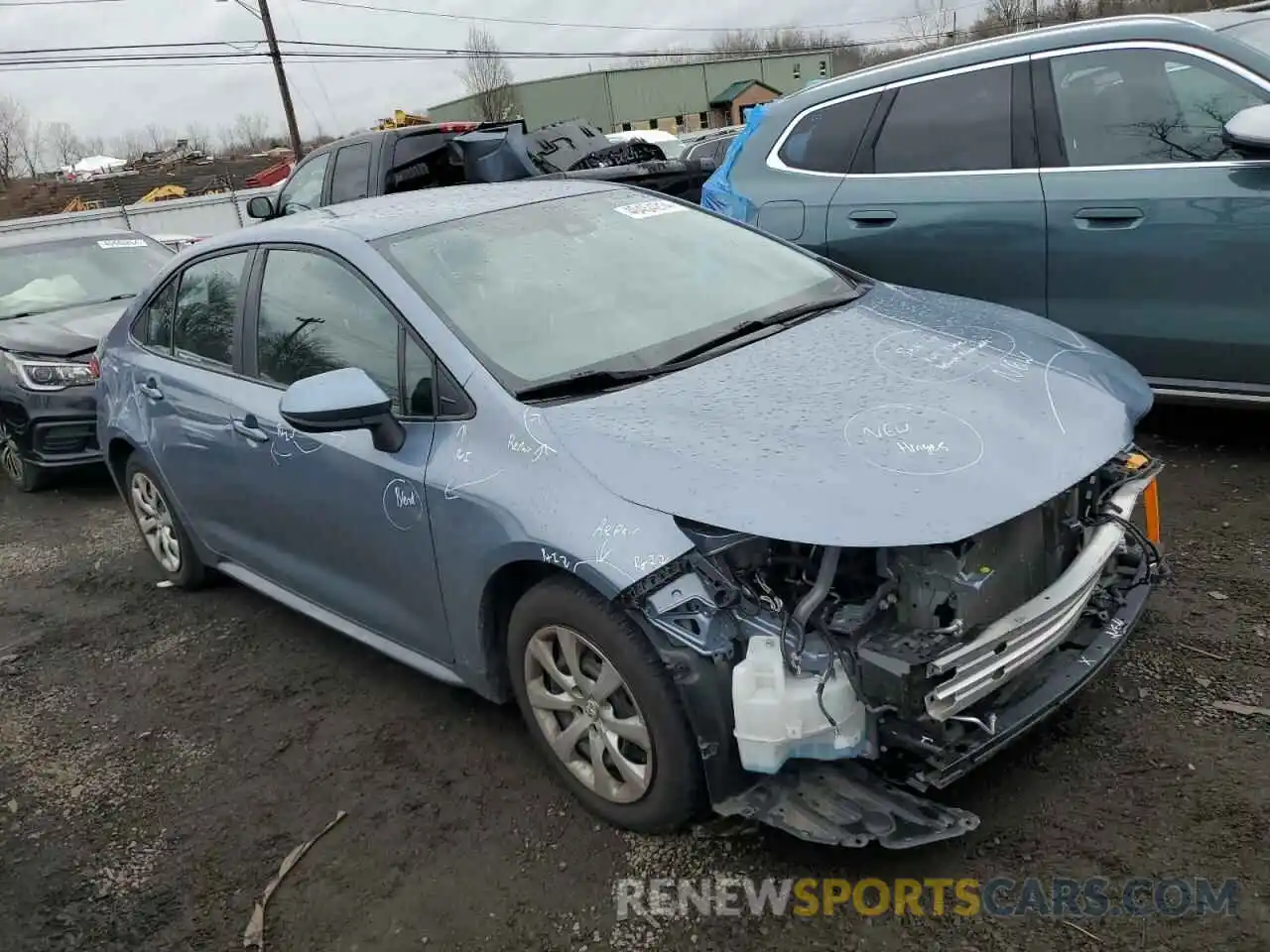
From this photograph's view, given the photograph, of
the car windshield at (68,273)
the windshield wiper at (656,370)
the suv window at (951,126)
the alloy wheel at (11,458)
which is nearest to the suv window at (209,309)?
the windshield wiper at (656,370)

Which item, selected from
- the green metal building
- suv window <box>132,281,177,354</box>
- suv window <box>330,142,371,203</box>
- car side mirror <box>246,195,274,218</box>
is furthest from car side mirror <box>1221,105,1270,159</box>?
the green metal building

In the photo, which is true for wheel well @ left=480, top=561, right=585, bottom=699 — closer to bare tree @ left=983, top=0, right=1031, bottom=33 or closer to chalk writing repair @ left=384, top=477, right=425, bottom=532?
chalk writing repair @ left=384, top=477, right=425, bottom=532

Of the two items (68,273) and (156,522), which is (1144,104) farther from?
(68,273)

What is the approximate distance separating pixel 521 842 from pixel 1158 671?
6.41ft

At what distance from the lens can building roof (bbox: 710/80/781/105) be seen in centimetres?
5688

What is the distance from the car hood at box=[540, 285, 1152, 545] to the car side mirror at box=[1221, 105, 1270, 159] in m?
1.33

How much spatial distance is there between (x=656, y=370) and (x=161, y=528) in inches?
119

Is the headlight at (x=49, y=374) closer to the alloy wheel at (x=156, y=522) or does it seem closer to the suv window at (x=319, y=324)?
the alloy wheel at (x=156, y=522)

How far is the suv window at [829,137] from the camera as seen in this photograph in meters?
5.16

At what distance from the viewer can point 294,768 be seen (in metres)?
3.36

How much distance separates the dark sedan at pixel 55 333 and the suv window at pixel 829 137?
460 cm

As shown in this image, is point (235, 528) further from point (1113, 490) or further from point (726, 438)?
point (1113, 490)

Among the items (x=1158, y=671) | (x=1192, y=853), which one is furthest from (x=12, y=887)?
(x=1158, y=671)

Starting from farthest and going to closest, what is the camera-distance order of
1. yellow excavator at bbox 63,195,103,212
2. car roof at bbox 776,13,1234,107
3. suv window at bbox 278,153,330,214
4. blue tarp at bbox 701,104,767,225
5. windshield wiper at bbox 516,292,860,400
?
yellow excavator at bbox 63,195,103,212, suv window at bbox 278,153,330,214, blue tarp at bbox 701,104,767,225, car roof at bbox 776,13,1234,107, windshield wiper at bbox 516,292,860,400
